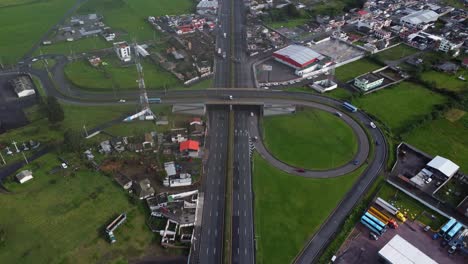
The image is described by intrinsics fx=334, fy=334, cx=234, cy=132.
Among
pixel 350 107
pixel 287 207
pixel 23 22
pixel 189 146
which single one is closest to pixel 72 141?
pixel 189 146

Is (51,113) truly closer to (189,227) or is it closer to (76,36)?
(189,227)

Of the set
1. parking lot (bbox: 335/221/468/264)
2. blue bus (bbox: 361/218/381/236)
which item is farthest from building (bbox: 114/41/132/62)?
parking lot (bbox: 335/221/468/264)

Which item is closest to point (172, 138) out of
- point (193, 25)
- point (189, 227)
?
point (189, 227)

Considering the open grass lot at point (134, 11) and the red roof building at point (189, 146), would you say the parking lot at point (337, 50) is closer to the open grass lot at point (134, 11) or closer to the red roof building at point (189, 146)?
the red roof building at point (189, 146)

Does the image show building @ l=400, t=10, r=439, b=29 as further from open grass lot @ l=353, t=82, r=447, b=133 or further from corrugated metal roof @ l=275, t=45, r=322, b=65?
corrugated metal roof @ l=275, t=45, r=322, b=65

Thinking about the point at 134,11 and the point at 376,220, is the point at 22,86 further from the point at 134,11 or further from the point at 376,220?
the point at 376,220
